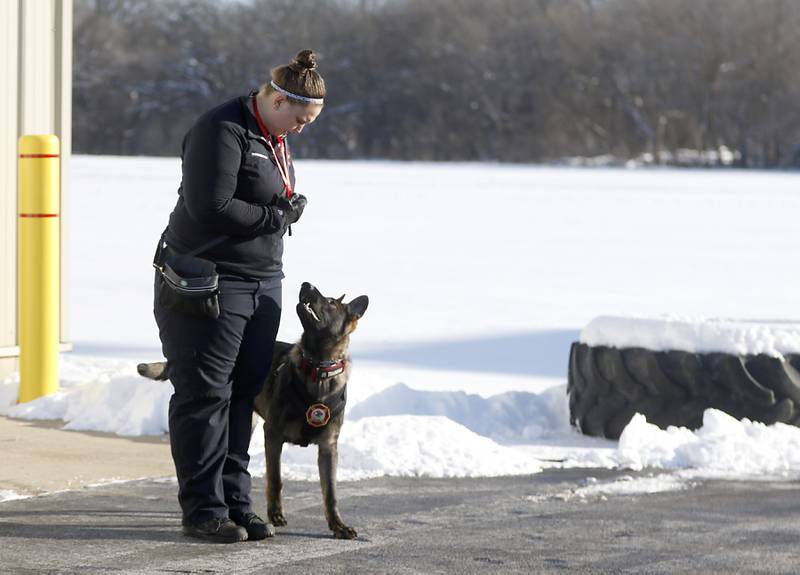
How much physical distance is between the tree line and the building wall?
40.5 metres

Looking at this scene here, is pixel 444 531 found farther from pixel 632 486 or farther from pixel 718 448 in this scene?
pixel 718 448

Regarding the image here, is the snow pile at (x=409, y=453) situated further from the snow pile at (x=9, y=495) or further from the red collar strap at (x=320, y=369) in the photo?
the red collar strap at (x=320, y=369)

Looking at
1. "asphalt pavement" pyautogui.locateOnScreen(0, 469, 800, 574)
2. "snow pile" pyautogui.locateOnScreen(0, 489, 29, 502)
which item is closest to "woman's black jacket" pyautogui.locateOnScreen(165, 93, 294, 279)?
"asphalt pavement" pyautogui.locateOnScreen(0, 469, 800, 574)

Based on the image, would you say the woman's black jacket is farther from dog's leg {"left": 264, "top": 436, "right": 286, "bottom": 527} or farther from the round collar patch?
dog's leg {"left": 264, "top": 436, "right": 286, "bottom": 527}

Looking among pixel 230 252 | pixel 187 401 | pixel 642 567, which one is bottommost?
pixel 642 567

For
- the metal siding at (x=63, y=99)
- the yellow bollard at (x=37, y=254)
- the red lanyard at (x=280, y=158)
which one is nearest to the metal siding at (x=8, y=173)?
the metal siding at (x=63, y=99)

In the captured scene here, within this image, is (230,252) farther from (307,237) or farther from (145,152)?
(145,152)

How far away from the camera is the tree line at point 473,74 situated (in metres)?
54.5

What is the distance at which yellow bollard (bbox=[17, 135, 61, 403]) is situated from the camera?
825 cm

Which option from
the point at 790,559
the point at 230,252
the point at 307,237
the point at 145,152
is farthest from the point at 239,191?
the point at 145,152

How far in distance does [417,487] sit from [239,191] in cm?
194

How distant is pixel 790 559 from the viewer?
17.7 feet

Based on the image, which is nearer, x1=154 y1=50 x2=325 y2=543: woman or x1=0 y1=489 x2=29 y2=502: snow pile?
x1=154 y1=50 x2=325 y2=543: woman

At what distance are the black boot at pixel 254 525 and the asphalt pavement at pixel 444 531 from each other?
5cm
